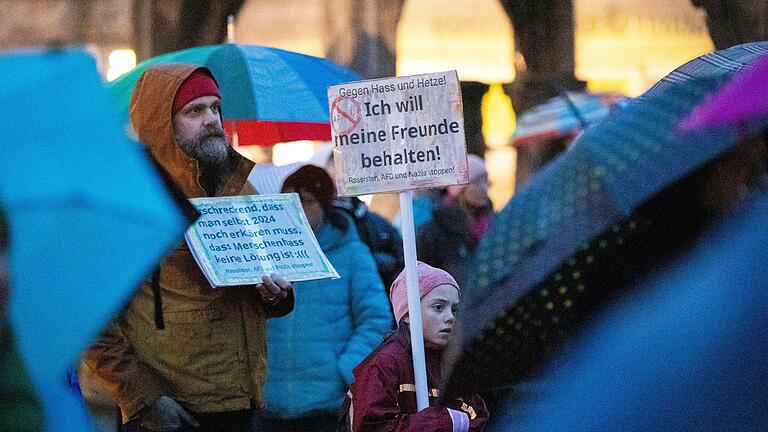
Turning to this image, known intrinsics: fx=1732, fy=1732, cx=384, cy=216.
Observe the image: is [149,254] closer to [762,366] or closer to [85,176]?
[85,176]

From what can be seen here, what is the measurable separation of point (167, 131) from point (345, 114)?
1.96ft

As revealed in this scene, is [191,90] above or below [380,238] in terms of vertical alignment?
above

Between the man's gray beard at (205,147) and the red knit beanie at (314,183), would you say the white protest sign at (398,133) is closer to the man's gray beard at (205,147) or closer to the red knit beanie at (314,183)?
the man's gray beard at (205,147)

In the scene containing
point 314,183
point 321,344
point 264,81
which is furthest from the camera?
point 314,183

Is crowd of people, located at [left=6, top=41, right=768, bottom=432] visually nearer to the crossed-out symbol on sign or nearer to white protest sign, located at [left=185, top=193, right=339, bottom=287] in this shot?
white protest sign, located at [left=185, top=193, right=339, bottom=287]

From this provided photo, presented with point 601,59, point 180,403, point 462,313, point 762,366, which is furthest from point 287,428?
point 601,59

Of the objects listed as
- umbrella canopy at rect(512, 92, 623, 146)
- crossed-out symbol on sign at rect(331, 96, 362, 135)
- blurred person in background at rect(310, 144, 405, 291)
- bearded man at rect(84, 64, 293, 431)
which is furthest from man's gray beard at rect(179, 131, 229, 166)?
umbrella canopy at rect(512, 92, 623, 146)

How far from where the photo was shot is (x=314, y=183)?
7.41 meters

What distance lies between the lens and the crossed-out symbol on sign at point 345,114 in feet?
18.6

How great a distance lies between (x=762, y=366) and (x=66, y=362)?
3.79ft

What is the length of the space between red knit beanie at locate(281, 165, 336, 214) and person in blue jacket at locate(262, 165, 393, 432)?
29 cm

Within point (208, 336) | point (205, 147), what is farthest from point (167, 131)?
point (208, 336)

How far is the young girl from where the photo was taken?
16.7ft

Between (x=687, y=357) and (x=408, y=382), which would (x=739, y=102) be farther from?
(x=408, y=382)
